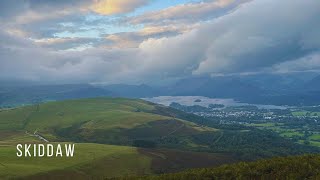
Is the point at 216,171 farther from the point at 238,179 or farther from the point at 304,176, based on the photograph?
the point at 304,176

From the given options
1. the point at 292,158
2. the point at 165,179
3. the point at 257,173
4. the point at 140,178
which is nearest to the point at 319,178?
the point at 257,173

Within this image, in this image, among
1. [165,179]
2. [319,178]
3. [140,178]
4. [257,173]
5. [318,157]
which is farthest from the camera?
[140,178]

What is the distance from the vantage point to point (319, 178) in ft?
255

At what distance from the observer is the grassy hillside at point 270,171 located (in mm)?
85375

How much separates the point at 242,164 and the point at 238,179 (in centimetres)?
1300

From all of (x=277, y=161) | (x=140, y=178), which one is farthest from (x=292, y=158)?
(x=140, y=178)

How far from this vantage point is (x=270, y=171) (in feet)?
299

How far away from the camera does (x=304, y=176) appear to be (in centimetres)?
8362

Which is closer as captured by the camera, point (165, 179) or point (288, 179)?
point (288, 179)

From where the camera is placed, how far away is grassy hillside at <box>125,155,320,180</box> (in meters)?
85.4

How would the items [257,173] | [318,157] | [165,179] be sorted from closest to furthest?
[257,173] → [318,157] → [165,179]

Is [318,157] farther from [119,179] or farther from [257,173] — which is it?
[119,179]

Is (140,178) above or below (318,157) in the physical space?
below

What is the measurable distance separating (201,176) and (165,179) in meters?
10.6
